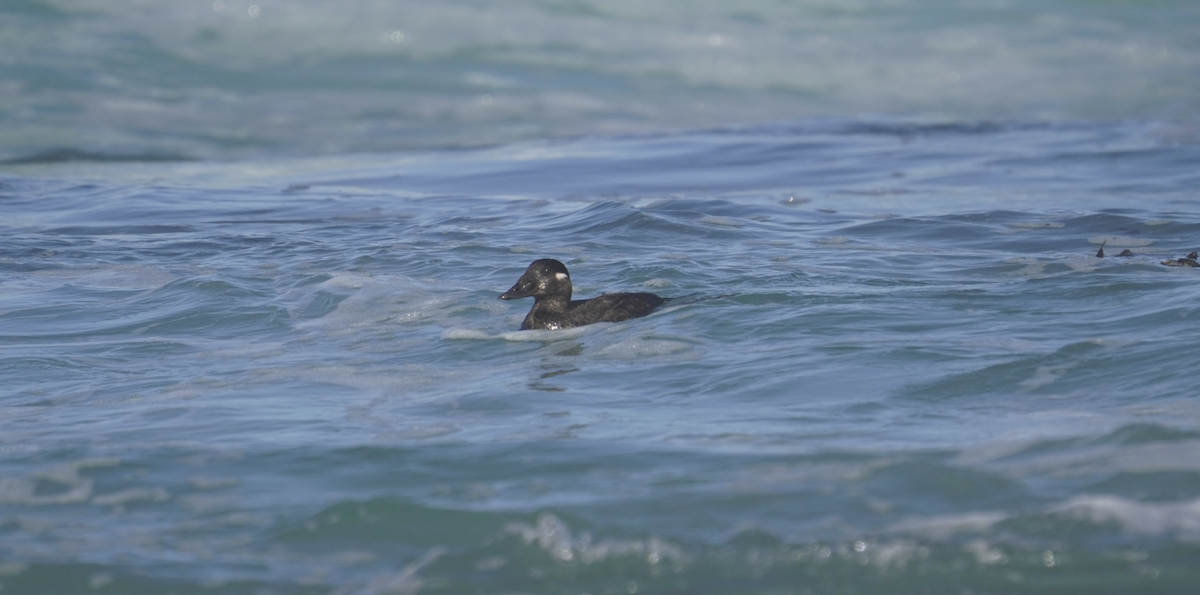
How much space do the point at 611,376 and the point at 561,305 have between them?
111 centimetres

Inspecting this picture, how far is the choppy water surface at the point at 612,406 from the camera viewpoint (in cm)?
442

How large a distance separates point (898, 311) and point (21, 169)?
12021 millimetres

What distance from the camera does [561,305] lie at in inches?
302

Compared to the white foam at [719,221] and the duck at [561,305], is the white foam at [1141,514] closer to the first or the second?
the duck at [561,305]

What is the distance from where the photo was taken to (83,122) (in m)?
18.6

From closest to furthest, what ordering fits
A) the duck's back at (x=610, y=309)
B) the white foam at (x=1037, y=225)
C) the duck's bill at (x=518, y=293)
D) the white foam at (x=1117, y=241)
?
the duck's back at (x=610, y=309) < the duck's bill at (x=518, y=293) < the white foam at (x=1117, y=241) < the white foam at (x=1037, y=225)

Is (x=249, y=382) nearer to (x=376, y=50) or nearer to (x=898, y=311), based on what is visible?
(x=898, y=311)

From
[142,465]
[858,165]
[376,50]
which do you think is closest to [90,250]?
[142,465]

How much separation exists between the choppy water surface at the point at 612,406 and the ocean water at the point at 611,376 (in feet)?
0.07

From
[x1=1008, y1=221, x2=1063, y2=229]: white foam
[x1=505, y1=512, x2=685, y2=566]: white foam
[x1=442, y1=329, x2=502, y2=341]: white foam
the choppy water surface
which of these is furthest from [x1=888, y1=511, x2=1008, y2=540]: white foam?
[x1=1008, y1=221, x2=1063, y2=229]: white foam

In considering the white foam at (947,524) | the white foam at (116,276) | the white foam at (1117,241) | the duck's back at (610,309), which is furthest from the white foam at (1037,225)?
the white foam at (947,524)

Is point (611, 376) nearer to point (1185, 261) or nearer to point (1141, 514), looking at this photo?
point (1141, 514)

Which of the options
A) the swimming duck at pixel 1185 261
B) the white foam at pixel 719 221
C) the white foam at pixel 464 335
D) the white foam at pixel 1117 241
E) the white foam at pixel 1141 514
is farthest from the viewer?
the white foam at pixel 719 221

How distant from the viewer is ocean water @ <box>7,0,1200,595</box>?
4.45 meters
